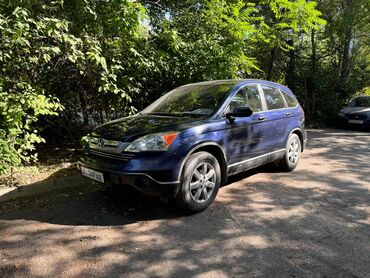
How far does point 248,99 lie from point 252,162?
37.5 inches

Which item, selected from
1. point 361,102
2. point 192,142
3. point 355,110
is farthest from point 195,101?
point 361,102

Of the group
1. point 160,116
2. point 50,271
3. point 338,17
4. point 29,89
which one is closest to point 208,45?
point 160,116

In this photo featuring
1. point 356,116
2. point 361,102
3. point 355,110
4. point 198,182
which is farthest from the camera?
point 361,102

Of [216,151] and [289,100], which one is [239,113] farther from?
[289,100]

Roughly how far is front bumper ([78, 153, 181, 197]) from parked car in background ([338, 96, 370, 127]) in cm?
1118

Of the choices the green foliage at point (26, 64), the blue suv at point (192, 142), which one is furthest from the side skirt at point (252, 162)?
the green foliage at point (26, 64)

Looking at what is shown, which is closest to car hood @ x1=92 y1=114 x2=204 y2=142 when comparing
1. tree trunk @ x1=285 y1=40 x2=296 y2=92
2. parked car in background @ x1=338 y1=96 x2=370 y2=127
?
parked car in background @ x1=338 y1=96 x2=370 y2=127

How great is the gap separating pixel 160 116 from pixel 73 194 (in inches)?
68.9

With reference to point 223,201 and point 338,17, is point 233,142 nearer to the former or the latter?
point 223,201

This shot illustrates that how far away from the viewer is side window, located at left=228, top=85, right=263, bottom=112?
498 centimetres

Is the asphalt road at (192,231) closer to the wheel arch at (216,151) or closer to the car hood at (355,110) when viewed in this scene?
the wheel arch at (216,151)

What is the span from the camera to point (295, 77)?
1502 cm

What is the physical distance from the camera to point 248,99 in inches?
207

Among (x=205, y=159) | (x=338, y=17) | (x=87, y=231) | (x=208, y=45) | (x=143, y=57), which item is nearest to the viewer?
(x=87, y=231)
